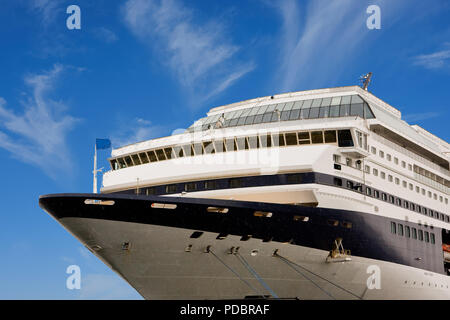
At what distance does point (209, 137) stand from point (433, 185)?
15550 millimetres

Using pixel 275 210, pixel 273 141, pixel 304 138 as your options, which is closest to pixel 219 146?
pixel 273 141

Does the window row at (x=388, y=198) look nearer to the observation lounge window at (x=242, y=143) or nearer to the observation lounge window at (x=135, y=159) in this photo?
the observation lounge window at (x=242, y=143)

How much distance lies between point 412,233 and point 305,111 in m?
8.28

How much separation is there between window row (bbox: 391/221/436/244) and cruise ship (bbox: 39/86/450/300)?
0.09 meters

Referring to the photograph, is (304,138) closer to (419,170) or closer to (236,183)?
(236,183)

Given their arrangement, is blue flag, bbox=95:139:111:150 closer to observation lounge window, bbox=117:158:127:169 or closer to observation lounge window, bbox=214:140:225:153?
observation lounge window, bbox=117:158:127:169

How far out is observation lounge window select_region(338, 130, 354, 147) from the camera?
82.5 ft

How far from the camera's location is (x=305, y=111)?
93.2ft

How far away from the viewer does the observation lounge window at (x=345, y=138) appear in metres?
25.1

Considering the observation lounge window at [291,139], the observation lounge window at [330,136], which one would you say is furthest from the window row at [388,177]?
the observation lounge window at [291,139]

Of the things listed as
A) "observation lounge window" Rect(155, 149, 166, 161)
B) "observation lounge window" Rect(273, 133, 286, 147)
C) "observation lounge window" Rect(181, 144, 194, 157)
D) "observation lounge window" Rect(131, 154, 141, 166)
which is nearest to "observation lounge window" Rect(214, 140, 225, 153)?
"observation lounge window" Rect(181, 144, 194, 157)

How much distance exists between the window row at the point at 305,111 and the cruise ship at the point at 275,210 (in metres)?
0.08

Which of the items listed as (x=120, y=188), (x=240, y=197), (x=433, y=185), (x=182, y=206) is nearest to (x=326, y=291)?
(x=240, y=197)

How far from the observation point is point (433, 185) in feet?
109
